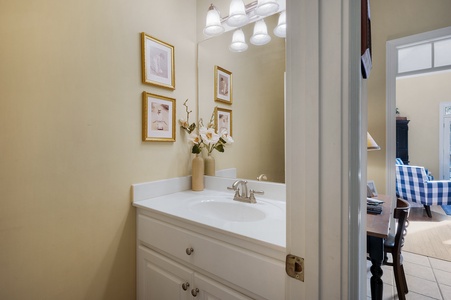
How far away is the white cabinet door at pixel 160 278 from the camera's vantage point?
1.14 meters

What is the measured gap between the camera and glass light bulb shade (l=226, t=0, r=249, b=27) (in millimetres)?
1585

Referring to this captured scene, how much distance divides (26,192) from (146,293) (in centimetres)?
84

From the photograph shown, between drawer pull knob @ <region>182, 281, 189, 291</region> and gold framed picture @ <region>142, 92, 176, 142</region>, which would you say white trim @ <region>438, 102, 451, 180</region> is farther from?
drawer pull knob @ <region>182, 281, 189, 291</region>

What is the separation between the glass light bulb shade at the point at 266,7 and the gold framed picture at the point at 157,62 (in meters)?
0.65

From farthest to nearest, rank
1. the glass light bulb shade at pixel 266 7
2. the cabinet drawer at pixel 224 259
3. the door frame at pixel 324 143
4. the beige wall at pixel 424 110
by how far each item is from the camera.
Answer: the beige wall at pixel 424 110 < the glass light bulb shade at pixel 266 7 < the cabinet drawer at pixel 224 259 < the door frame at pixel 324 143

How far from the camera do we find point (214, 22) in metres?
1.70

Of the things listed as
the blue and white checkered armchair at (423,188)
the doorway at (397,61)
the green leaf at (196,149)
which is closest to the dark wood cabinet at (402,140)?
the blue and white checkered armchair at (423,188)

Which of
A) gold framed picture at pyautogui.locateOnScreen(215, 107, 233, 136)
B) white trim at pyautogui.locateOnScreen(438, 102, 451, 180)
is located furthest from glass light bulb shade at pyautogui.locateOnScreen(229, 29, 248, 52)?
white trim at pyautogui.locateOnScreen(438, 102, 451, 180)

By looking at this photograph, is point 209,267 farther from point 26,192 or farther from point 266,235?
point 26,192

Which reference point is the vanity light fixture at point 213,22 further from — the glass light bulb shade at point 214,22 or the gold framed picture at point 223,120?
the gold framed picture at point 223,120

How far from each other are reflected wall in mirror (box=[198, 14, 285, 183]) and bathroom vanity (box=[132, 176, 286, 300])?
0.54ft

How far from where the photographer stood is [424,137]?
17.9ft

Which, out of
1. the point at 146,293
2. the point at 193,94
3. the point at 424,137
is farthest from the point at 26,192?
the point at 424,137

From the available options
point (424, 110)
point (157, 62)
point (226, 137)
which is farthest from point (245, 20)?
point (424, 110)
